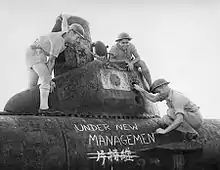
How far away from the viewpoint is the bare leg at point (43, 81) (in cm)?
1164

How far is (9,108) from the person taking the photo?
39.8 ft

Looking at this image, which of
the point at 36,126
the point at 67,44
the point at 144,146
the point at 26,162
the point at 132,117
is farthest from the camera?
the point at 67,44

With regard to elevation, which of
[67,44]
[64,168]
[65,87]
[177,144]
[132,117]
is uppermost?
[67,44]

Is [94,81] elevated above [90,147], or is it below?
above

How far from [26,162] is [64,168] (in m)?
0.83

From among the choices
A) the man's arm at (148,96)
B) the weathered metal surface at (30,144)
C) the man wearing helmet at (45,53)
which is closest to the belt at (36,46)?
the man wearing helmet at (45,53)

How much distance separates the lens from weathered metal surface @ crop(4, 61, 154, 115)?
1188 cm

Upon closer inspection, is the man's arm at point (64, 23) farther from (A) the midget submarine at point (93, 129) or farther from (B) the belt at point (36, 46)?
(B) the belt at point (36, 46)

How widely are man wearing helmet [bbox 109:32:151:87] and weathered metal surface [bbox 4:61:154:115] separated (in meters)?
1.31

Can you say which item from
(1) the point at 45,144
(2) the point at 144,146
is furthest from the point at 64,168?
(2) the point at 144,146

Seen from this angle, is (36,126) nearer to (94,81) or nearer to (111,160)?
(111,160)

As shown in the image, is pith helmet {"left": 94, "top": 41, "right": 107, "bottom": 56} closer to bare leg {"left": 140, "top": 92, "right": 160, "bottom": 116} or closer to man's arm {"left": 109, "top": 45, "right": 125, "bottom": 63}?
man's arm {"left": 109, "top": 45, "right": 125, "bottom": 63}

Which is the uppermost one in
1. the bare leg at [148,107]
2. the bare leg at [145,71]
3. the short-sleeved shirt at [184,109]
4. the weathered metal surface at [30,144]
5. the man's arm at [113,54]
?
the man's arm at [113,54]

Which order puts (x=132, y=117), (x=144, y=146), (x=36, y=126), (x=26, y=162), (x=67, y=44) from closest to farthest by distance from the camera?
(x=26, y=162) → (x=36, y=126) → (x=144, y=146) → (x=132, y=117) → (x=67, y=44)
